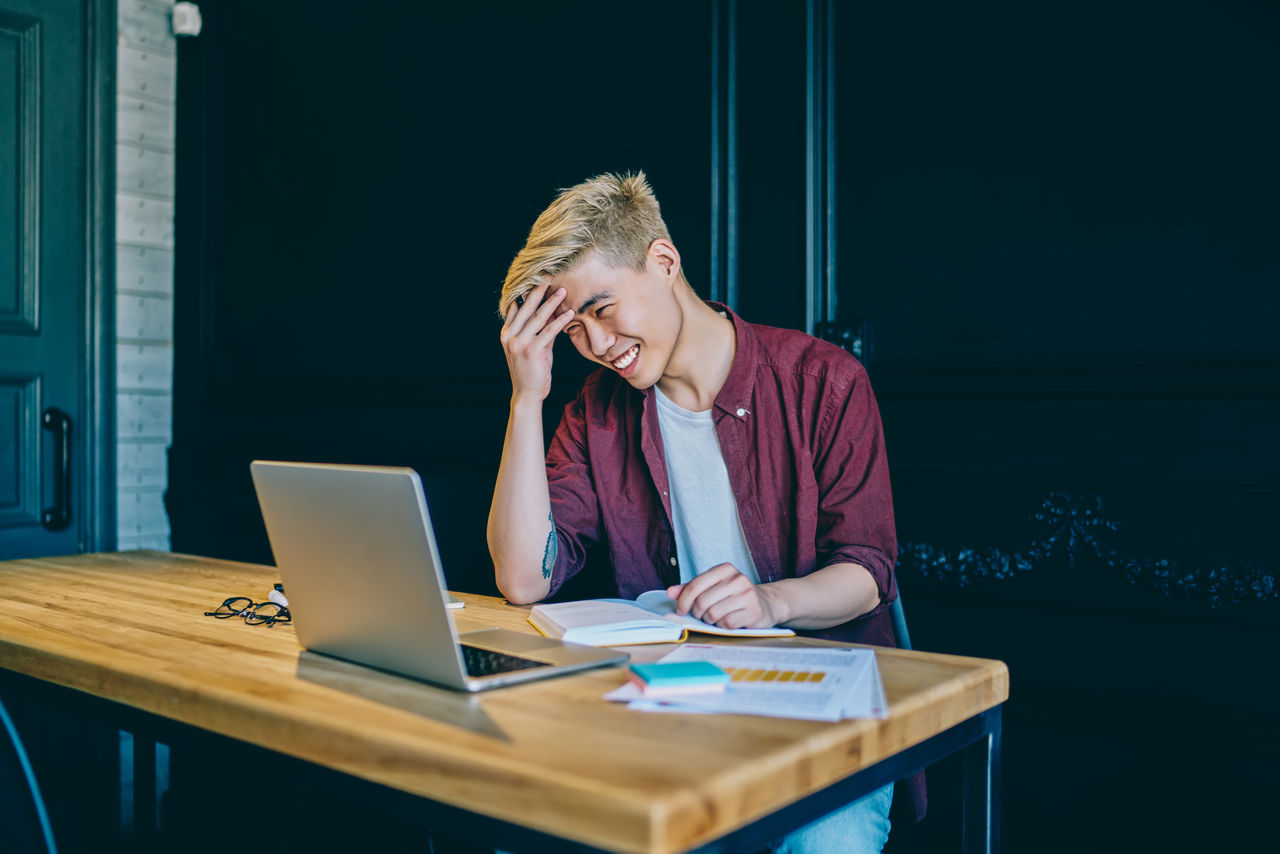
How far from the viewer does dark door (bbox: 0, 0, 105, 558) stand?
318 centimetres

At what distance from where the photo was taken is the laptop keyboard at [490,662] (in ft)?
3.65

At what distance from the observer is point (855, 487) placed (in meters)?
1.63

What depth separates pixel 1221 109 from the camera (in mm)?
1719

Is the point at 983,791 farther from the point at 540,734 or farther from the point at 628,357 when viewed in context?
the point at 628,357

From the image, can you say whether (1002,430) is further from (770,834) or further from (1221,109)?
(770,834)

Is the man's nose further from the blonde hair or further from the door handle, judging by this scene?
the door handle

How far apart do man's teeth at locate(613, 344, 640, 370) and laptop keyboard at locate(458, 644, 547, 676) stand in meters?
0.66

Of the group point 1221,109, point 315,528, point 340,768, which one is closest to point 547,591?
point 315,528

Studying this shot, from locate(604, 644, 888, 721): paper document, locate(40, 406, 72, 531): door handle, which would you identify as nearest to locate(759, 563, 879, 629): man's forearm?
locate(604, 644, 888, 721): paper document

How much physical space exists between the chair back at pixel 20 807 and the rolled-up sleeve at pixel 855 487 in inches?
40.5

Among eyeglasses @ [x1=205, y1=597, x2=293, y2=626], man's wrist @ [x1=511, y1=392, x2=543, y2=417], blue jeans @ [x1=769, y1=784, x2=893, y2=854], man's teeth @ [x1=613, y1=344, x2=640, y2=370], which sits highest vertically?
man's teeth @ [x1=613, y1=344, x2=640, y2=370]

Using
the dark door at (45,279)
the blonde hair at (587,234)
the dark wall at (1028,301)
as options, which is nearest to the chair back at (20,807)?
the blonde hair at (587,234)

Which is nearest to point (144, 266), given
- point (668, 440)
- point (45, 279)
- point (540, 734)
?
point (45, 279)

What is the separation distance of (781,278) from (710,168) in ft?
0.99
